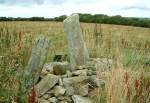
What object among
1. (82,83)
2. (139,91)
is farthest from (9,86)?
(139,91)

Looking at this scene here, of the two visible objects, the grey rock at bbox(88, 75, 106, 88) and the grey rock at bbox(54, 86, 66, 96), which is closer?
the grey rock at bbox(54, 86, 66, 96)

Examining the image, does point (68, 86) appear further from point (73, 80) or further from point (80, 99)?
point (80, 99)

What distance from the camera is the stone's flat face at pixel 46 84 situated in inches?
335

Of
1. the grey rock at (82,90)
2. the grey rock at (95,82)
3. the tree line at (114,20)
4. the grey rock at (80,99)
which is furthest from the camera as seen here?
the tree line at (114,20)

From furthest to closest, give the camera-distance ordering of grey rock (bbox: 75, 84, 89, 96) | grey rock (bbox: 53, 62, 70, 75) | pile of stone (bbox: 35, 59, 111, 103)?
grey rock (bbox: 53, 62, 70, 75), grey rock (bbox: 75, 84, 89, 96), pile of stone (bbox: 35, 59, 111, 103)

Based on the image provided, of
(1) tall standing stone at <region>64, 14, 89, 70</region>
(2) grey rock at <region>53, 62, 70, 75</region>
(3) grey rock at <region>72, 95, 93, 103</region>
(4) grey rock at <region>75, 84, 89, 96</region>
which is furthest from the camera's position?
(1) tall standing stone at <region>64, 14, 89, 70</region>

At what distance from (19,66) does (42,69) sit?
56 centimetres

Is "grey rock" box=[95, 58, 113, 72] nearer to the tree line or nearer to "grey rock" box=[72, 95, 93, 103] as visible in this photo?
"grey rock" box=[72, 95, 93, 103]

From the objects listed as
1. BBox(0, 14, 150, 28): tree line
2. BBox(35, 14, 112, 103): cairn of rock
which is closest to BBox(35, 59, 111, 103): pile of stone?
BBox(35, 14, 112, 103): cairn of rock

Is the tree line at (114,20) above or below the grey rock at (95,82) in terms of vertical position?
below

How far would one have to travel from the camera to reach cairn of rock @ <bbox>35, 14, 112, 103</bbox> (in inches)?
332

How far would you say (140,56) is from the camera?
1187 centimetres

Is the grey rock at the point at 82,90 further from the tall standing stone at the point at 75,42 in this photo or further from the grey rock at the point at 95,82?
the tall standing stone at the point at 75,42

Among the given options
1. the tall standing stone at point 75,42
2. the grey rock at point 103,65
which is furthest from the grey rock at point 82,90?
the tall standing stone at point 75,42
